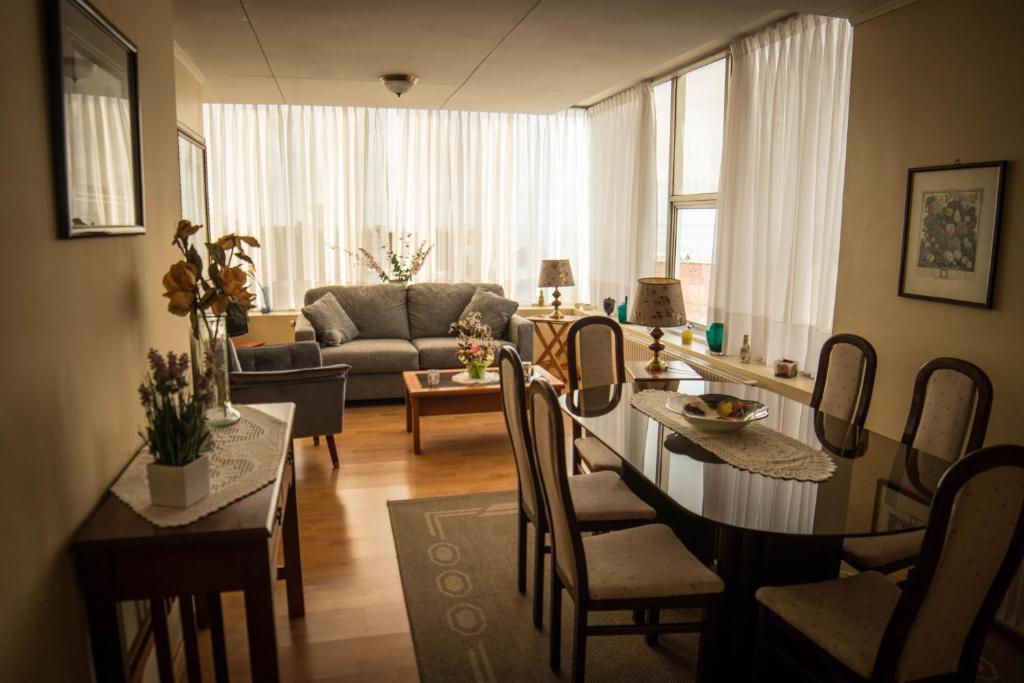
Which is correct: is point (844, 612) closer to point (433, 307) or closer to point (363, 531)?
point (363, 531)

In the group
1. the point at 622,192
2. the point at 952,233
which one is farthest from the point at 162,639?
the point at 622,192

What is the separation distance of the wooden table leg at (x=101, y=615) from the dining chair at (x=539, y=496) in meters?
1.33

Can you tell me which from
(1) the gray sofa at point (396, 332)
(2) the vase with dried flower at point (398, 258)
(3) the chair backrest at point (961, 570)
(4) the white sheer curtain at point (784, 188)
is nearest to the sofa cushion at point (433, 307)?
(1) the gray sofa at point (396, 332)

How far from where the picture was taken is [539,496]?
2.66m

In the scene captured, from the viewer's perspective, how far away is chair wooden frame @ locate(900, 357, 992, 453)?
246 cm

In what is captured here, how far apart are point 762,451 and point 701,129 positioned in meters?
3.62

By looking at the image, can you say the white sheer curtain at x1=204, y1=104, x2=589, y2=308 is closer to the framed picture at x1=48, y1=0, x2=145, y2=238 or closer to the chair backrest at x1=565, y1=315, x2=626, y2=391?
the chair backrest at x1=565, y1=315, x2=626, y2=391

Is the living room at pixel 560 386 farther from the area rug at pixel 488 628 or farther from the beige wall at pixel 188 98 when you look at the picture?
the beige wall at pixel 188 98

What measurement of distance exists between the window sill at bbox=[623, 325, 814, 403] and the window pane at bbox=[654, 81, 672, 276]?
0.89 metres

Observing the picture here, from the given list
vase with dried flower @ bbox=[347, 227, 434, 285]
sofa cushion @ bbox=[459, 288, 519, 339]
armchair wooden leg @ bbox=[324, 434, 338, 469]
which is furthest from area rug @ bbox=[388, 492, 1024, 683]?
vase with dried flower @ bbox=[347, 227, 434, 285]

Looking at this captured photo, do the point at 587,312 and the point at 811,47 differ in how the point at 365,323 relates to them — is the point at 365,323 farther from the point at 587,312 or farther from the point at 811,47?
the point at 811,47

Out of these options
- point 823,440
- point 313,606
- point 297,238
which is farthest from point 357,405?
point 823,440

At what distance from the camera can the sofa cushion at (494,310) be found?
256 inches

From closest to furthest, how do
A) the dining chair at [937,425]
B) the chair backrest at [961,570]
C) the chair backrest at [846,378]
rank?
the chair backrest at [961,570], the dining chair at [937,425], the chair backrest at [846,378]
